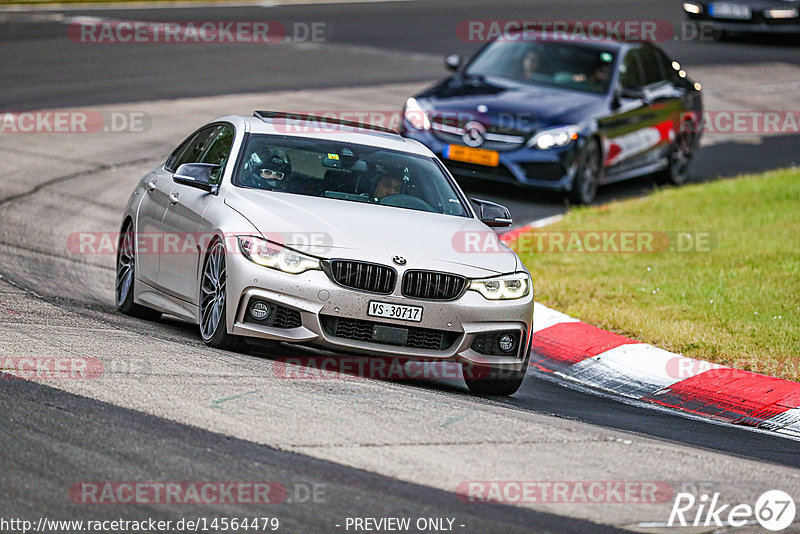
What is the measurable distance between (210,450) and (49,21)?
22.8 metres

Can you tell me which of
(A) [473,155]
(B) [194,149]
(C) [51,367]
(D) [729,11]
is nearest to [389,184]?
(B) [194,149]

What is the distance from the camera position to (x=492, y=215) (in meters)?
9.16

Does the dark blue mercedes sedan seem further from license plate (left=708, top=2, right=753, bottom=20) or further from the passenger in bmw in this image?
license plate (left=708, top=2, right=753, bottom=20)

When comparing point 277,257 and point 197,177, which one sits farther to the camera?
point 197,177

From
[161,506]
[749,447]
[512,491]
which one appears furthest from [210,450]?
[749,447]

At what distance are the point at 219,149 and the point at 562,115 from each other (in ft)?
22.8

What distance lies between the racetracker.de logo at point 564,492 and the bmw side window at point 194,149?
460 centimetres

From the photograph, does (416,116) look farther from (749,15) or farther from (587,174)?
(749,15)

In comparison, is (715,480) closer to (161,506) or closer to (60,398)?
(161,506)

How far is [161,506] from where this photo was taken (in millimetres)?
5152

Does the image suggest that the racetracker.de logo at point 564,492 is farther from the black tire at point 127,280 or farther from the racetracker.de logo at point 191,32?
the racetracker.de logo at point 191,32

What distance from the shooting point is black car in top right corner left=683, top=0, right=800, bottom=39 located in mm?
30797

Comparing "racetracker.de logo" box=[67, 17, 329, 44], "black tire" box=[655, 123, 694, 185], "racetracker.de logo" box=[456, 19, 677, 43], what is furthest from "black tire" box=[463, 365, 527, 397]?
"racetracker.de logo" box=[67, 17, 329, 44]

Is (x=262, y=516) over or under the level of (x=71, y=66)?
over
